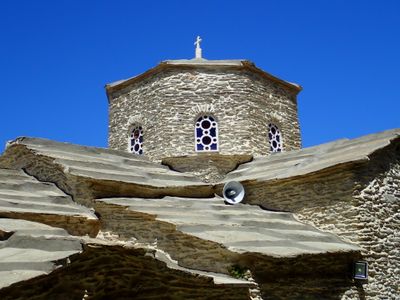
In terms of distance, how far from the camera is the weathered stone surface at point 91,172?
13.1 metres

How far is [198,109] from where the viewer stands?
696 inches

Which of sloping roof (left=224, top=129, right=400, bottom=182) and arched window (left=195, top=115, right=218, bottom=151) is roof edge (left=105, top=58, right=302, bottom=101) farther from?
sloping roof (left=224, top=129, right=400, bottom=182)

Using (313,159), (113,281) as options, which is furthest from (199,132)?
(113,281)

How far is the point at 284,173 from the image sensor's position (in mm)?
14414

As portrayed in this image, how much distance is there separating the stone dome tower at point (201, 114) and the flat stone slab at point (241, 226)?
3287 mm

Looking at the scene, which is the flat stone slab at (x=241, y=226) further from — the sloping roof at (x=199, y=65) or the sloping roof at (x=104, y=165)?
the sloping roof at (x=199, y=65)

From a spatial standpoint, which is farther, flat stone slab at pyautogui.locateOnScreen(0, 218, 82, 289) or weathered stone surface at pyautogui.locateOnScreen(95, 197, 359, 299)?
weathered stone surface at pyautogui.locateOnScreen(95, 197, 359, 299)

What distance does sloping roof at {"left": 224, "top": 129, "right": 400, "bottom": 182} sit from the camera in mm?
13292

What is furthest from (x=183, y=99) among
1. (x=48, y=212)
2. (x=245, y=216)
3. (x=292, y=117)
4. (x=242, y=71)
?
(x=48, y=212)

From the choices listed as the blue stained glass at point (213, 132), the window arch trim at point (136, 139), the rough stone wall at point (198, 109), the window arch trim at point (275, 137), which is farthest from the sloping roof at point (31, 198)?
the window arch trim at point (275, 137)

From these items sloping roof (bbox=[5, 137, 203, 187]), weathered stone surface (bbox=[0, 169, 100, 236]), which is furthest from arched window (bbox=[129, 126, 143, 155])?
weathered stone surface (bbox=[0, 169, 100, 236])

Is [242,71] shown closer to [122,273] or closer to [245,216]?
[245,216]

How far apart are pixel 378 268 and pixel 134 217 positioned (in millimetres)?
6263

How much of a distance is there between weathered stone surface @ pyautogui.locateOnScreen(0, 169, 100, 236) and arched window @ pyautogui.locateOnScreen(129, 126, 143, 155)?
16.6 feet
